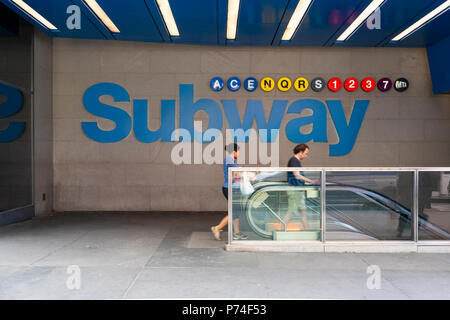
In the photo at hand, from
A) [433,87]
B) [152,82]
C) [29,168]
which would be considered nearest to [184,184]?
[152,82]

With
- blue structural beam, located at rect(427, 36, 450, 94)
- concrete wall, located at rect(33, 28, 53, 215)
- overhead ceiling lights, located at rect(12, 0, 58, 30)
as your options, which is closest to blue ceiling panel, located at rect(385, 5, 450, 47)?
blue structural beam, located at rect(427, 36, 450, 94)

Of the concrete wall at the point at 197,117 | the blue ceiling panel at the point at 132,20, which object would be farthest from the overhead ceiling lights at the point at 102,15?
the concrete wall at the point at 197,117

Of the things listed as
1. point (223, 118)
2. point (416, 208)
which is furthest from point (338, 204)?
point (223, 118)

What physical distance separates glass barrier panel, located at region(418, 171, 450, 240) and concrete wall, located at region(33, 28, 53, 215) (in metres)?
8.32

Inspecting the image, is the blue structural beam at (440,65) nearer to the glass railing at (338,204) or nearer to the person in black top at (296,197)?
the glass railing at (338,204)

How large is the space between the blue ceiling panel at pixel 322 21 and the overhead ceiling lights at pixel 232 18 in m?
1.06

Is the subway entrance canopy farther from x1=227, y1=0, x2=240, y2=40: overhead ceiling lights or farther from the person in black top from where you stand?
the person in black top

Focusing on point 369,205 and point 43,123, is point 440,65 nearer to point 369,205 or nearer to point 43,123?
point 369,205

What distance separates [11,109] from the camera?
7.70 meters

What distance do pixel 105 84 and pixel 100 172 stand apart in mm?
2322

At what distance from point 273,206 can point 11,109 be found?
611 centimetres

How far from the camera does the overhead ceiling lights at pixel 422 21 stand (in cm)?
676

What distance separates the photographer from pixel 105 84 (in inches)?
361

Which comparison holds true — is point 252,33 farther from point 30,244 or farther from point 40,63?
point 30,244
